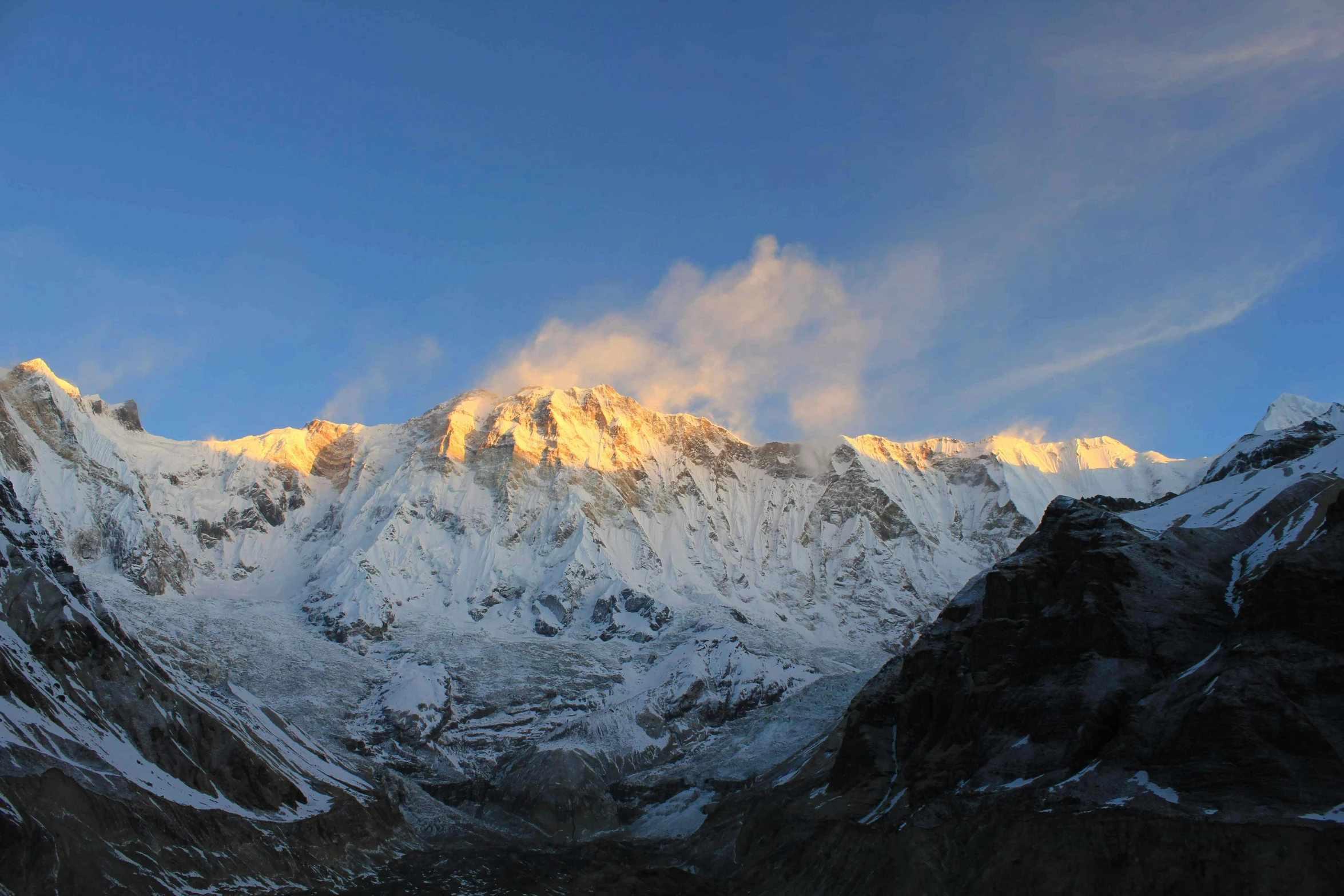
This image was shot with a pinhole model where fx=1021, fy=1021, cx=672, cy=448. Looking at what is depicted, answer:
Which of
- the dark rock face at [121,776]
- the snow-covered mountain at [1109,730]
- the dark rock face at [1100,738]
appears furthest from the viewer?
the dark rock face at [121,776]

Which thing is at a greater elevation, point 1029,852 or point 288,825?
point 288,825

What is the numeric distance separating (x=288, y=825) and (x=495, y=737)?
95330 mm

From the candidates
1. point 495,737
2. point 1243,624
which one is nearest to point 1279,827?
point 1243,624

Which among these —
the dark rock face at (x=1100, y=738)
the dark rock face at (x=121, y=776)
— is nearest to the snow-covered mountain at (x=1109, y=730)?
the dark rock face at (x=1100, y=738)

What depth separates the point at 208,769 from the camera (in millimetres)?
105375

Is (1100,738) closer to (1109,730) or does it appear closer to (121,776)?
(1109,730)

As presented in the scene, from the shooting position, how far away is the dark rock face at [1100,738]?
65.2 m

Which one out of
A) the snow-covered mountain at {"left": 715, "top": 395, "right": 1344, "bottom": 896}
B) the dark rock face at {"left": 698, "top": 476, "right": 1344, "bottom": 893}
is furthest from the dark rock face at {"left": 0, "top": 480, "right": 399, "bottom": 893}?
the dark rock face at {"left": 698, "top": 476, "right": 1344, "bottom": 893}

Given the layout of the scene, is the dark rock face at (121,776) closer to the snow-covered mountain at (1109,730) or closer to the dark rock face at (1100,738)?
the snow-covered mountain at (1109,730)

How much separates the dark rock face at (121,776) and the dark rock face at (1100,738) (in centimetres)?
4583

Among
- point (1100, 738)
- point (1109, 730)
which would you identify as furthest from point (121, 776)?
point (1109, 730)

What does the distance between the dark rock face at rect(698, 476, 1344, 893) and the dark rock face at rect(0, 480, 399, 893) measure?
45.8 m

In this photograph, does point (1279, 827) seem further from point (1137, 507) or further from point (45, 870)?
point (1137, 507)

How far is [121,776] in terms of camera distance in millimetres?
88688
